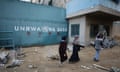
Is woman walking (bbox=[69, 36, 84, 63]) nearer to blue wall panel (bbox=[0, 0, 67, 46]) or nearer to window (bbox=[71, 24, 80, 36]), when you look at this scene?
blue wall panel (bbox=[0, 0, 67, 46])

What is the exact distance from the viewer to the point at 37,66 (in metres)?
7.30

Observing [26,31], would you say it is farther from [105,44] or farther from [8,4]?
[105,44]

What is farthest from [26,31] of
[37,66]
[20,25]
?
[37,66]

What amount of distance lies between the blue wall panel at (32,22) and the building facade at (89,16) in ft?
3.87

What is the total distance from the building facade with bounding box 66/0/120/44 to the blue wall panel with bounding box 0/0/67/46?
118cm

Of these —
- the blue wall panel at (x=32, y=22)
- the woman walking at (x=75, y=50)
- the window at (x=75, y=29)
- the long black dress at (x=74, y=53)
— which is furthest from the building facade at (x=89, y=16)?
the long black dress at (x=74, y=53)

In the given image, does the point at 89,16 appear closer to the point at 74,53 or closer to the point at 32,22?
the point at 32,22

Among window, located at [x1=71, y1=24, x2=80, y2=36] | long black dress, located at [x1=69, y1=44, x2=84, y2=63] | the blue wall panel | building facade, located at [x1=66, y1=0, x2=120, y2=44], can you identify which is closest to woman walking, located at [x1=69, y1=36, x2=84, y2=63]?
long black dress, located at [x1=69, y1=44, x2=84, y2=63]

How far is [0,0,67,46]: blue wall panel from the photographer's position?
39.4 ft

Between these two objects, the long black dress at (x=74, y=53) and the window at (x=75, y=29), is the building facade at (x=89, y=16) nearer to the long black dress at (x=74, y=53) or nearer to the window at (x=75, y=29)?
the window at (x=75, y=29)

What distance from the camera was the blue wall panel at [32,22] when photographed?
39.4 ft

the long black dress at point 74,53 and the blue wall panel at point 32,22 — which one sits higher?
the blue wall panel at point 32,22

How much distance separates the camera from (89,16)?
13805mm

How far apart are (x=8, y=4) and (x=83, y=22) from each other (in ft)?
→ 22.4
